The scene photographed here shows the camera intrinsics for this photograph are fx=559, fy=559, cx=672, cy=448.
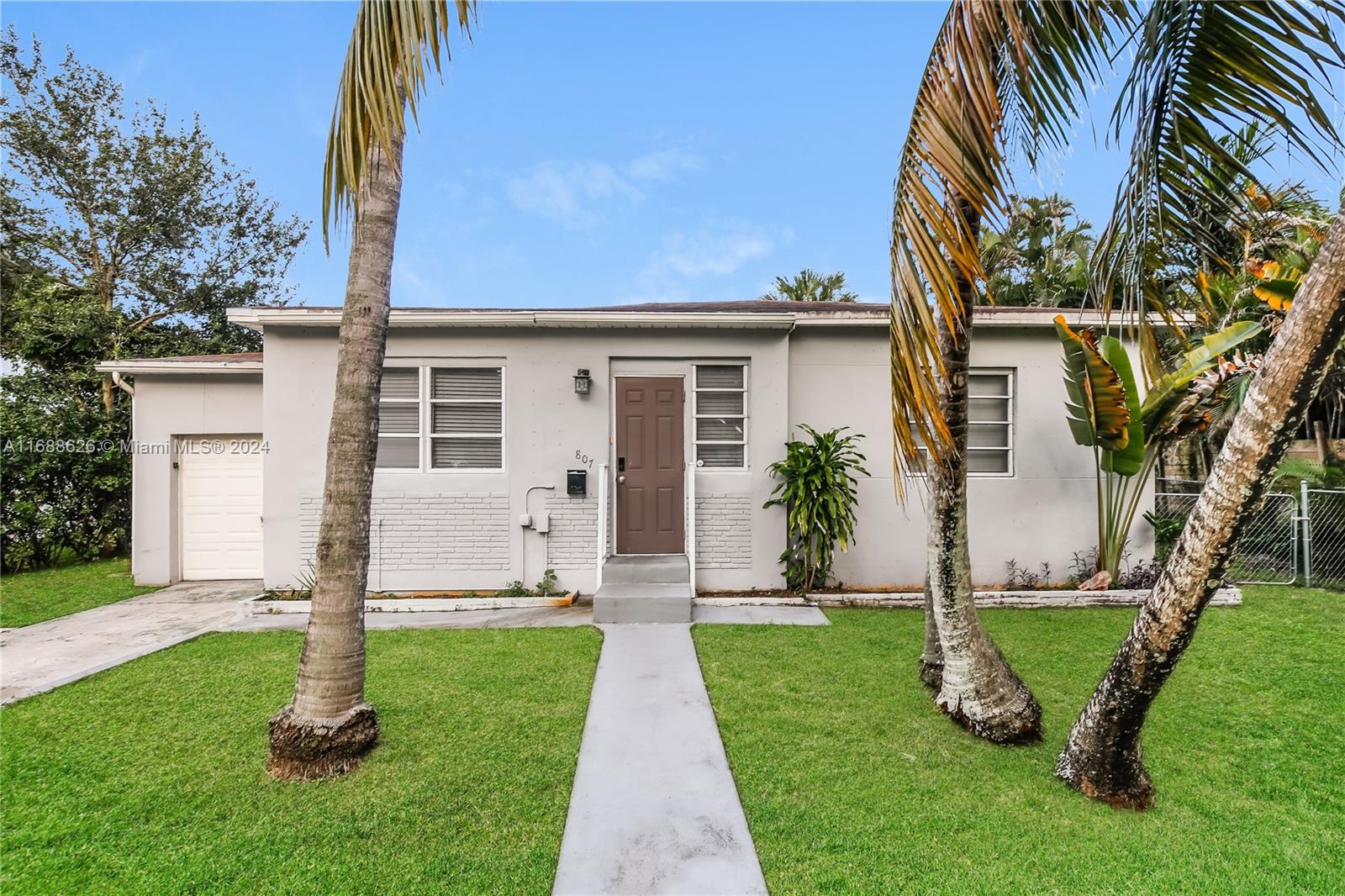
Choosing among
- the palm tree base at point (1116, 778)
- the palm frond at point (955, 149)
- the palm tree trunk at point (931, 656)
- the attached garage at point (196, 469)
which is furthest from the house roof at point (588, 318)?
the palm tree base at point (1116, 778)

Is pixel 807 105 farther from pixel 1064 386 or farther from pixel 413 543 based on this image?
pixel 413 543

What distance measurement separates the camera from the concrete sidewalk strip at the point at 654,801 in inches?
96.0

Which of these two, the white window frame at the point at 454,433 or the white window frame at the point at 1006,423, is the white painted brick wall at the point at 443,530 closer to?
the white window frame at the point at 454,433

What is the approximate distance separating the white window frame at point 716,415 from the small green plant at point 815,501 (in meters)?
0.49

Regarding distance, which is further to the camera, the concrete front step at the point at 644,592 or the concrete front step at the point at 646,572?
the concrete front step at the point at 646,572

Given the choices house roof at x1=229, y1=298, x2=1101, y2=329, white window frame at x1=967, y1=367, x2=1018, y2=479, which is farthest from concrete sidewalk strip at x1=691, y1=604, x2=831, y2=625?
house roof at x1=229, y1=298, x2=1101, y2=329

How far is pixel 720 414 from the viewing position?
7.37 metres

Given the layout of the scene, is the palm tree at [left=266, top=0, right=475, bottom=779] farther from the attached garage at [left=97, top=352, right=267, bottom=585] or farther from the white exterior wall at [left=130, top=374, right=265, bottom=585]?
the white exterior wall at [left=130, top=374, right=265, bottom=585]

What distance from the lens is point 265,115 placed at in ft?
39.7

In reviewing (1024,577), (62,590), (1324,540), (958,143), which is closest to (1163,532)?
(1024,577)

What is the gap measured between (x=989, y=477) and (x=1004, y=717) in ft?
15.7

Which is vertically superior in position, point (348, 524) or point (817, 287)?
point (817, 287)

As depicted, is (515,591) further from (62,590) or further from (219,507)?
(62,590)

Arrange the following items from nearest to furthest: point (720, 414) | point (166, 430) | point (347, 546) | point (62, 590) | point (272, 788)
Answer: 1. point (272, 788)
2. point (347, 546)
3. point (720, 414)
4. point (62, 590)
5. point (166, 430)
